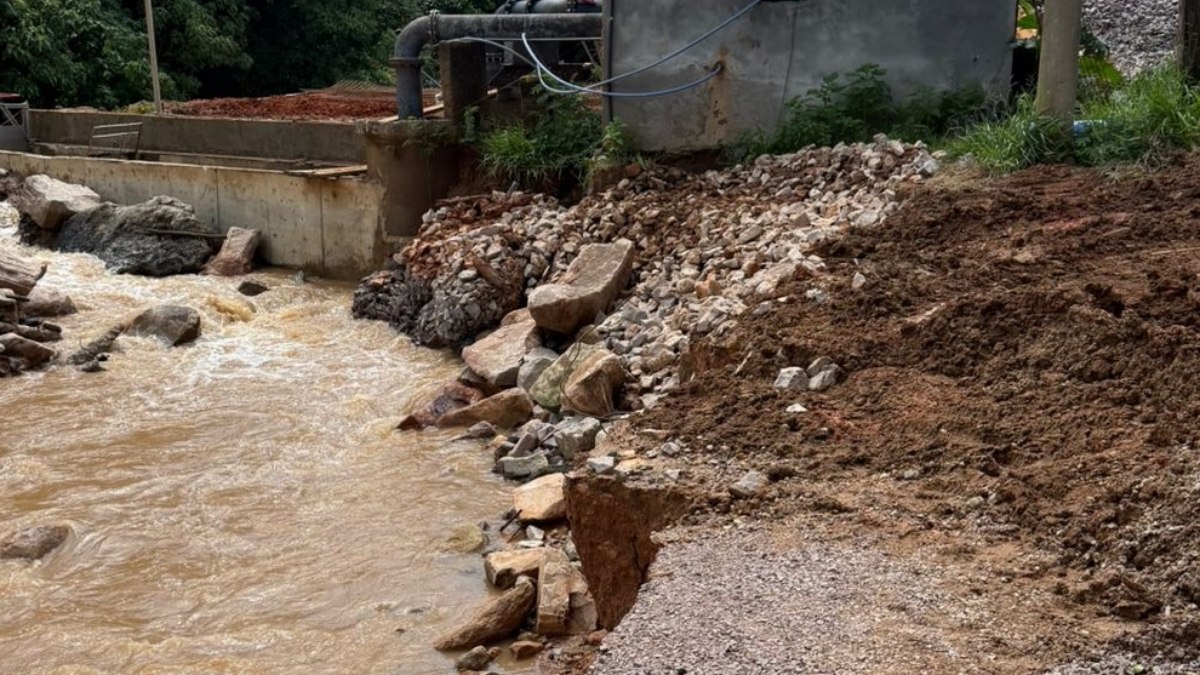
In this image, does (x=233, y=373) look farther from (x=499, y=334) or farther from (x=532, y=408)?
(x=532, y=408)

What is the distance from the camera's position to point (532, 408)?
29.0 feet

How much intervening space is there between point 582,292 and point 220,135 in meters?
9.18

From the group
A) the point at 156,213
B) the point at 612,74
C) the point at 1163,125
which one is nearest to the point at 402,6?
the point at 156,213

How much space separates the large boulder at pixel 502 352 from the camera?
934 centimetres

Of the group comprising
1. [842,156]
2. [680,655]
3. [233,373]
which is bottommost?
[233,373]

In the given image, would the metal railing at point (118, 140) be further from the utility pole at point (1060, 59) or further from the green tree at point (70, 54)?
the utility pole at point (1060, 59)

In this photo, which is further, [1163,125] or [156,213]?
[156,213]

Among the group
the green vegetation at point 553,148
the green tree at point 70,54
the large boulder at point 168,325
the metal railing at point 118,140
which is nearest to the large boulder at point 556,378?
the green vegetation at point 553,148

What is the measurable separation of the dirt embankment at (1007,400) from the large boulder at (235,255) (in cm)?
781

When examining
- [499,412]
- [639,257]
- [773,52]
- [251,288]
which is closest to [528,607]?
[499,412]

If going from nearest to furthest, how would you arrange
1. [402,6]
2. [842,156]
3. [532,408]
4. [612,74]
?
[532,408] → [842,156] → [612,74] → [402,6]

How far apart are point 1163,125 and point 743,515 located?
5.64 meters

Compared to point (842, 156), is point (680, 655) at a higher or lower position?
lower

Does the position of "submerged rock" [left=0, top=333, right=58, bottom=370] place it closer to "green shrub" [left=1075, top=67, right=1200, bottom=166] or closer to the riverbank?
the riverbank
